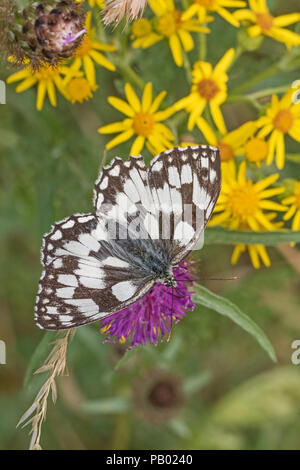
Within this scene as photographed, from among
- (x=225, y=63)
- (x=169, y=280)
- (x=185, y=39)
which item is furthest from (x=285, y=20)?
(x=169, y=280)

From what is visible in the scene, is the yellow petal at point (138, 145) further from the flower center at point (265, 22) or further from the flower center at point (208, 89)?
the flower center at point (265, 22)

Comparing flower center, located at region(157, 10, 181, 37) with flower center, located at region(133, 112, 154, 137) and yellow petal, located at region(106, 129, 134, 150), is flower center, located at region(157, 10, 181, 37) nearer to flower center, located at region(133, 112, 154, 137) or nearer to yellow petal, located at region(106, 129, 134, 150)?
flower center, located at region(133, 112, 154, 137)

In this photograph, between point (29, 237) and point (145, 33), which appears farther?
point (29, 237)

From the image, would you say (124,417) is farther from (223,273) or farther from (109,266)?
(109,266)

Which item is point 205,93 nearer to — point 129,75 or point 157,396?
point 129,75
